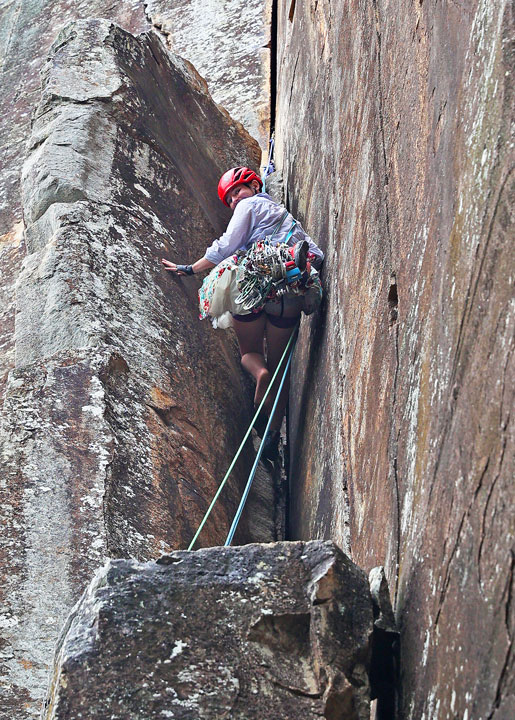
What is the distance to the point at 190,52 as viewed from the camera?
305 inches

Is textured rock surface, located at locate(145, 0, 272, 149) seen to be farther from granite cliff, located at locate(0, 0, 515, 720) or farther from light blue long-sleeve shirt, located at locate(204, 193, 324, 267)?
light blue long-sleeve shirt, located at locate(204, 193, 324, 267)

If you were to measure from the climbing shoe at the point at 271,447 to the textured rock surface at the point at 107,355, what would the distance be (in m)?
0.13

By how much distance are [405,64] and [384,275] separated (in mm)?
495

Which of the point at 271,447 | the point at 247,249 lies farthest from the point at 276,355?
the point at 247,249

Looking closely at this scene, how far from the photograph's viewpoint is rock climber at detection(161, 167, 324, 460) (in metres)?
4.46

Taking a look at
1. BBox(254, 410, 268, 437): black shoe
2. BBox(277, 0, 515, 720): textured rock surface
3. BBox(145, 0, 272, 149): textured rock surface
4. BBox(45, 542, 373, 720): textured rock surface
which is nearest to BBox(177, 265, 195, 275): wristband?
BBox(254, 410, 268, 437): black shoe

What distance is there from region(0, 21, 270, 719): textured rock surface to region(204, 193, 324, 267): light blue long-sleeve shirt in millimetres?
234

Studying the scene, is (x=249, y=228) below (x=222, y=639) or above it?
above

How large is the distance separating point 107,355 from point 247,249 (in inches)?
39.9

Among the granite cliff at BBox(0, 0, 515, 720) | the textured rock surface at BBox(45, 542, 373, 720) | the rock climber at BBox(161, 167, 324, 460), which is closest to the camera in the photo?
the granite cliff at BBox(0, 0, 515, 720)

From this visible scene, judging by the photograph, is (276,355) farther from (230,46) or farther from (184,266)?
(230,46)

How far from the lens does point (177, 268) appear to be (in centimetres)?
449

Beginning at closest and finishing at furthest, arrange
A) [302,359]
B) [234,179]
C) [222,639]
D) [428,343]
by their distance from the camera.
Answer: [222,639]
[428,343]
[302,359]
[234,179]

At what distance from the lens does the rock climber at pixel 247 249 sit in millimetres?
4465
